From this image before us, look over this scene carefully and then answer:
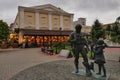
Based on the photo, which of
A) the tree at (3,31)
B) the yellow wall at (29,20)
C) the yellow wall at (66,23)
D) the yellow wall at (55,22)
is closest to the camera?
the tree at (3,31)

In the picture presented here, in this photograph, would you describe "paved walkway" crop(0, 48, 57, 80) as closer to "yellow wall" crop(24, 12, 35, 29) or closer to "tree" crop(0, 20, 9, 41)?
→ "tree" crop(0, 20, 9, 41)

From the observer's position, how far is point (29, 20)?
109 ft

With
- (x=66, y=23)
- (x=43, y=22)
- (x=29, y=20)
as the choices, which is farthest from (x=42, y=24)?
(x=66, y=23)

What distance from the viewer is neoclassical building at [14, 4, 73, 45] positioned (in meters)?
31.9

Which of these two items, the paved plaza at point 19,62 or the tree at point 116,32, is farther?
the tree at point 116,32

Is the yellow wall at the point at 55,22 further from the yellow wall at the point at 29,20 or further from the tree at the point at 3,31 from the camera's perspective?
the tree at the point at 3,31

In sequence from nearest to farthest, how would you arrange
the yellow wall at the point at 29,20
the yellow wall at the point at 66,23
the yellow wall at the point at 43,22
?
1. the yellow wall at the point at 29,20
2. the yellow wall at the point at 43,22
3. the yellow wall at the point at 66,23

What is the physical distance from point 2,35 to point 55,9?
17.2 m

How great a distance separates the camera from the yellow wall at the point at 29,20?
107 ft

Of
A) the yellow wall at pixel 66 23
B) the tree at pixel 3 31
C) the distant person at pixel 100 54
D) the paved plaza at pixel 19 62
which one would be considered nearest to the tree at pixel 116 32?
the paved plaza at pixel 19 62

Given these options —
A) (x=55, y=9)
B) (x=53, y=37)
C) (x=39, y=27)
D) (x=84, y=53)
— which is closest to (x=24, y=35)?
(x=39, y=27)

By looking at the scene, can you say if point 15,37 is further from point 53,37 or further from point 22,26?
point 53,37

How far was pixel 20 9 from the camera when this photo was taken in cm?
3175

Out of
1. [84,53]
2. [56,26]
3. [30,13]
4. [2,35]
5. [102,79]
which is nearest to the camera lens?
[102,79]
